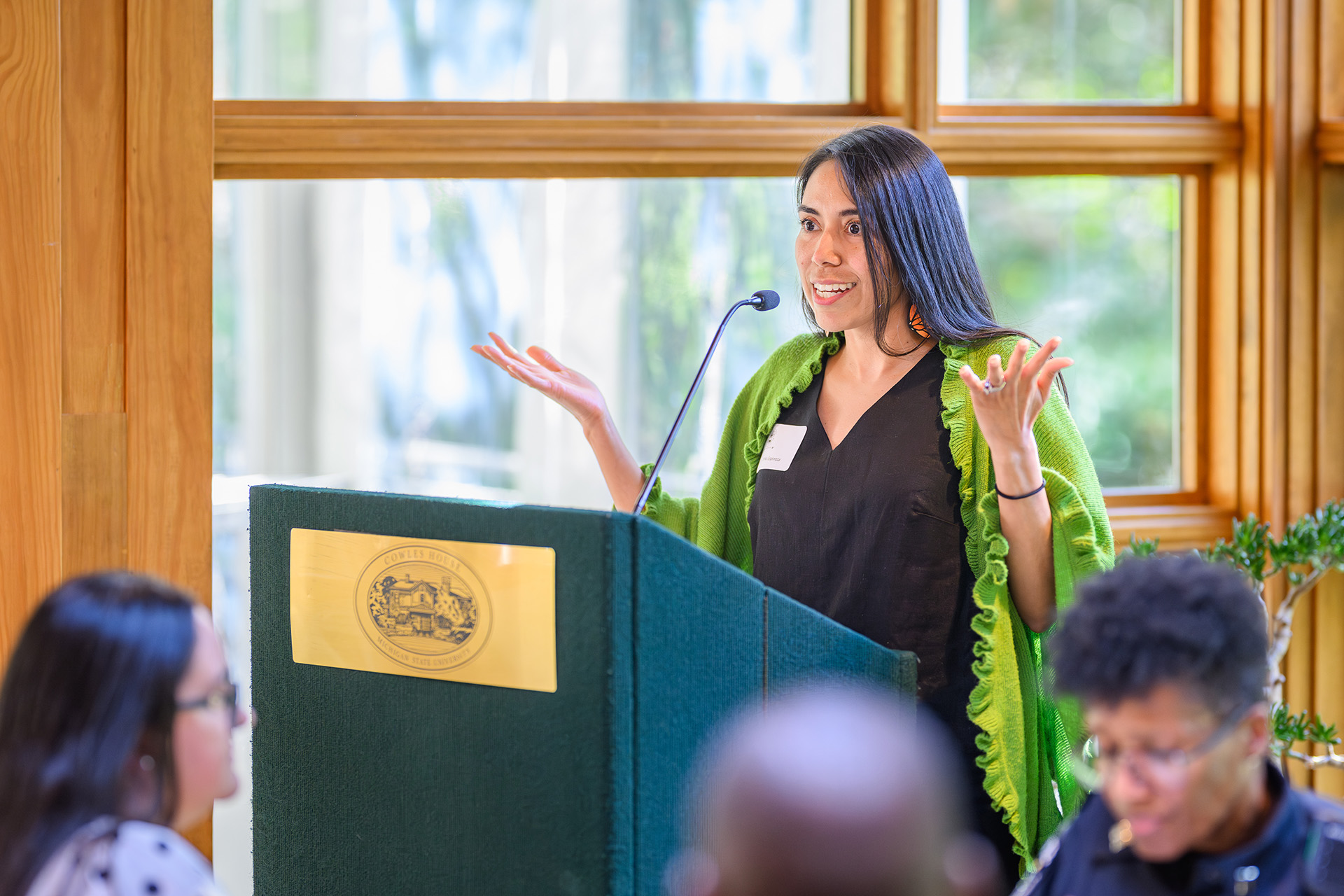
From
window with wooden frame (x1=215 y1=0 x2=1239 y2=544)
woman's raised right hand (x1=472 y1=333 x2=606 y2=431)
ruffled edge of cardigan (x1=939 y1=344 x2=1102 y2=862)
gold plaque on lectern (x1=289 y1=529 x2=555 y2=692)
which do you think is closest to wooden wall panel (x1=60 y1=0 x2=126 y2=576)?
window with wooden frame (x1=215 y1=0 x2=1239 y2=544)

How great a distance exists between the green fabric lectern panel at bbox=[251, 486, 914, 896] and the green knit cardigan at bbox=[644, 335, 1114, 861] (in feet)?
1.15

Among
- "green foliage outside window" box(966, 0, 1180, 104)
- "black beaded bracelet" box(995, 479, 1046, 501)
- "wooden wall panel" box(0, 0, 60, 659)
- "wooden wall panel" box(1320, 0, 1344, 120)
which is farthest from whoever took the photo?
"green foliage outside window" box(966, 0, 1180, 104)

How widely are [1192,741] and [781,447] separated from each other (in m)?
1.04

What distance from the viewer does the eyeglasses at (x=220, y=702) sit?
3.88 ft

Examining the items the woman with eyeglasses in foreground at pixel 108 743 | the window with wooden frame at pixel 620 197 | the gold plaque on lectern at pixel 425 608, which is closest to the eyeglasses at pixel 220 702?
the woman with eyeglasses in foreground at pixel 108 743

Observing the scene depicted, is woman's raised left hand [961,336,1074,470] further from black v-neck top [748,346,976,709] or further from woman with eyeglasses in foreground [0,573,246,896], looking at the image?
woman with eyeglasses in foreground [0,573,246,896]

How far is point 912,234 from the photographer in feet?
6.44

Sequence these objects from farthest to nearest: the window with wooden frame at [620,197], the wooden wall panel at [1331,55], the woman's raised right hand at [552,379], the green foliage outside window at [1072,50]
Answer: the green foliage outside window at [1072,50]
the wooden wall panel at [1331,55]
the window with wooden frame at [620,197]
the woman's raised right hand at [552,379]

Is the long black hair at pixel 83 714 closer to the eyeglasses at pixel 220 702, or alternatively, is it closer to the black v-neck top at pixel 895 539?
the eyeglasses at pixel 220 702

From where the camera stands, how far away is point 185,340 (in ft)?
8.28

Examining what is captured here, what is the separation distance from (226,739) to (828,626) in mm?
670

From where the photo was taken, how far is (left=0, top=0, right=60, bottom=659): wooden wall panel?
238 cm

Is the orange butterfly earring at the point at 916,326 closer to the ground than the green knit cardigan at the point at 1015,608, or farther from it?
farther from it

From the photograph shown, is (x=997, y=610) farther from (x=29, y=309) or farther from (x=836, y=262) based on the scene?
(x=29, y=309)
